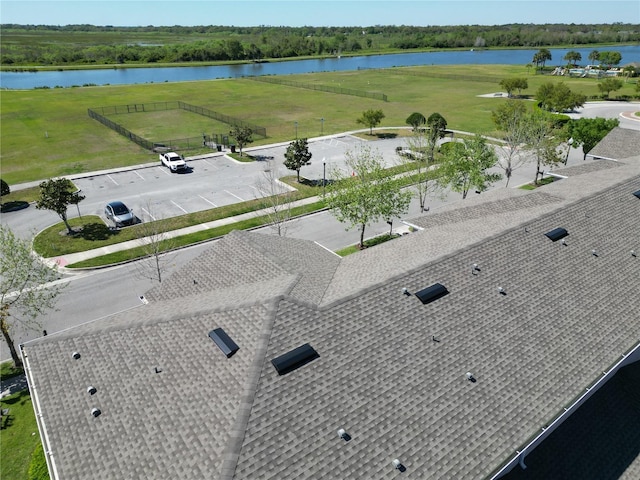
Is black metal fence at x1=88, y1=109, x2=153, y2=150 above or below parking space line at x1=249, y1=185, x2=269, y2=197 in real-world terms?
above

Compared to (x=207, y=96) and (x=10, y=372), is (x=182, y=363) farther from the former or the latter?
(x=207, y=96)

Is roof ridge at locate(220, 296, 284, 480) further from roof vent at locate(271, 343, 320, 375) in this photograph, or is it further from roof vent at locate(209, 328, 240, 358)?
roof vent at locate(209, 328, 240, 358)

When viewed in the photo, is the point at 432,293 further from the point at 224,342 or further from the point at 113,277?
the point at 113,277

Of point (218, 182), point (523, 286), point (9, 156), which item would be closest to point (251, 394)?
point (523, 286)

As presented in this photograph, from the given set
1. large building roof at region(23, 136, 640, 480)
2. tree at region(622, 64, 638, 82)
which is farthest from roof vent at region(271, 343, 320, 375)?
tree at region(622, 64, 638, 82)

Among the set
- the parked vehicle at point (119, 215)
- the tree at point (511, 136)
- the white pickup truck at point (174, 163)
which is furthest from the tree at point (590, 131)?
the parked vehicle at point (119, 215)

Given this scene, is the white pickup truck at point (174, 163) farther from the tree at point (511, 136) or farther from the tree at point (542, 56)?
the tree at point (542, 56)
